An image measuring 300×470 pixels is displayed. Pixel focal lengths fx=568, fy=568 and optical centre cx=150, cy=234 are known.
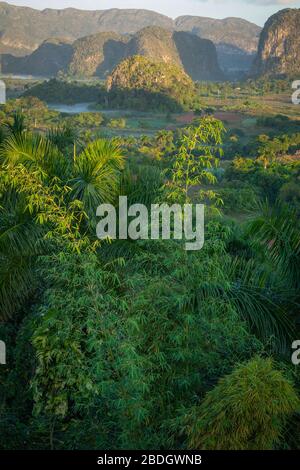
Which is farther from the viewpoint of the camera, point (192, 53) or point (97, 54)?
point (192, 53)

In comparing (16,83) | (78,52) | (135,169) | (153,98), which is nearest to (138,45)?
(78,52)

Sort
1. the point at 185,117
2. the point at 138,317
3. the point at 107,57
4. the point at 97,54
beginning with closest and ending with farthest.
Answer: the point at 138,317 → the point at 185,117 → the point at 97,54 → the point at 107,57

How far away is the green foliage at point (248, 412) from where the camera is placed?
2689 mm

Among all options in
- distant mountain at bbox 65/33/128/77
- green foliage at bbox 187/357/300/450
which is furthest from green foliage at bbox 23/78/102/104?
green foliage at bbox 187/357/300/450

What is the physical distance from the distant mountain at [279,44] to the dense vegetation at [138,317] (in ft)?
320

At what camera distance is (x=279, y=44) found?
101 metres

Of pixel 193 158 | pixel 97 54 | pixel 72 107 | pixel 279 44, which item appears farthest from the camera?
pixel 97 54

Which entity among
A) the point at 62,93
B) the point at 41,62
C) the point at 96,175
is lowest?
the point at 62,93

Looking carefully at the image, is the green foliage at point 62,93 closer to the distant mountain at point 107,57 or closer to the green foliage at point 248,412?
the green foliage at point 248,412
